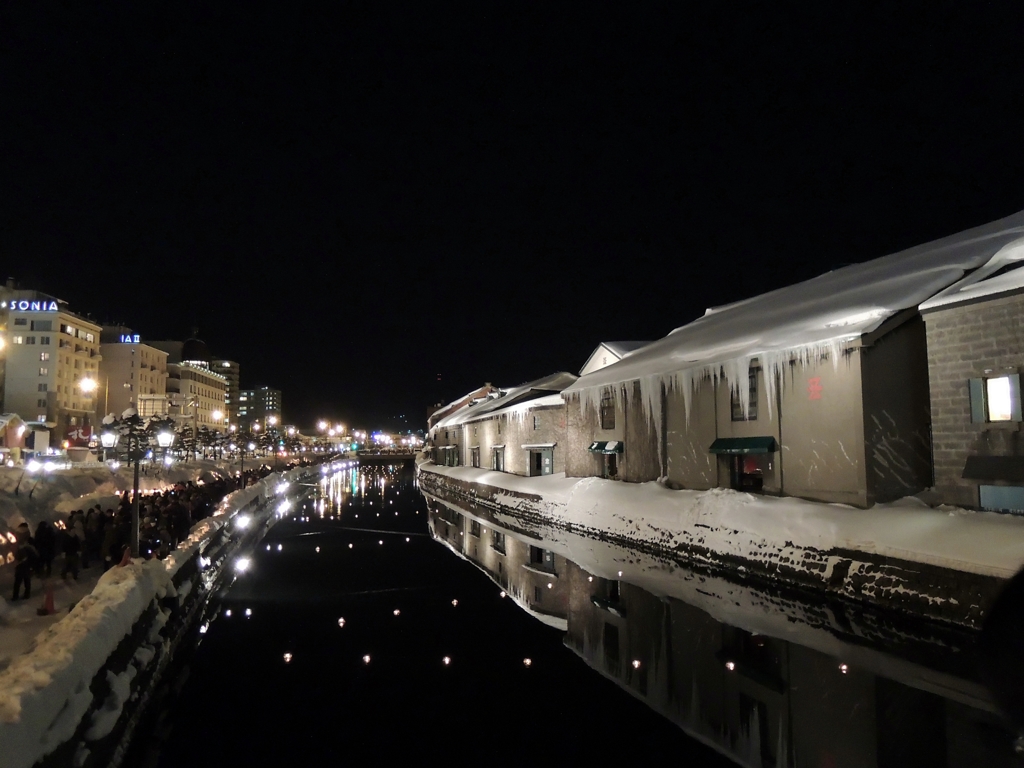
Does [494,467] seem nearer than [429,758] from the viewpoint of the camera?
No

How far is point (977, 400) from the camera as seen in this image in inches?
579

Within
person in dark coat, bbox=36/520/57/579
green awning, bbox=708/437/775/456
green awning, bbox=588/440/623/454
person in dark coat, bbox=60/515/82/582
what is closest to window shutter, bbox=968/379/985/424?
green awning, bbox=708/437/775/456

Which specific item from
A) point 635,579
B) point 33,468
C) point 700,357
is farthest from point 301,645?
point 33,468

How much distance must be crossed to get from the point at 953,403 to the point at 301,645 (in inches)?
595

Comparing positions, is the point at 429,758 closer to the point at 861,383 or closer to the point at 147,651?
the point at 147,651

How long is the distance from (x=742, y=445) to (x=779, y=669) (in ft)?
36.9

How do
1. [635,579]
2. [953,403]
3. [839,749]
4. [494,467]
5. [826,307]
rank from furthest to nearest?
[494,467] < [826,307] < [635,579] < [953,403] < [839,749]

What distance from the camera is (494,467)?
50.4 metres

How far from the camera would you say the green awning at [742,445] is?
2058cm

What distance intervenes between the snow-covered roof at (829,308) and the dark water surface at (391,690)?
10.6 meters

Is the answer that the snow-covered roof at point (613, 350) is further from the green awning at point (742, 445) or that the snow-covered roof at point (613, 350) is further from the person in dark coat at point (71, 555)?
the person in dark coat at point (71, 555)

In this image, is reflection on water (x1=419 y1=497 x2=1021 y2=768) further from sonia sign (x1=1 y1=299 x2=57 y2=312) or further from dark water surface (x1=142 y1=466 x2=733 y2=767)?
sonia sign (x1=1 y1=299 x2=57 y2=312)

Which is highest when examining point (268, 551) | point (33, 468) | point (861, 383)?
point (861, 383)

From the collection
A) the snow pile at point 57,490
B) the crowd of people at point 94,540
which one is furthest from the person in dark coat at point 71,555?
the snow pile at point 57,490
